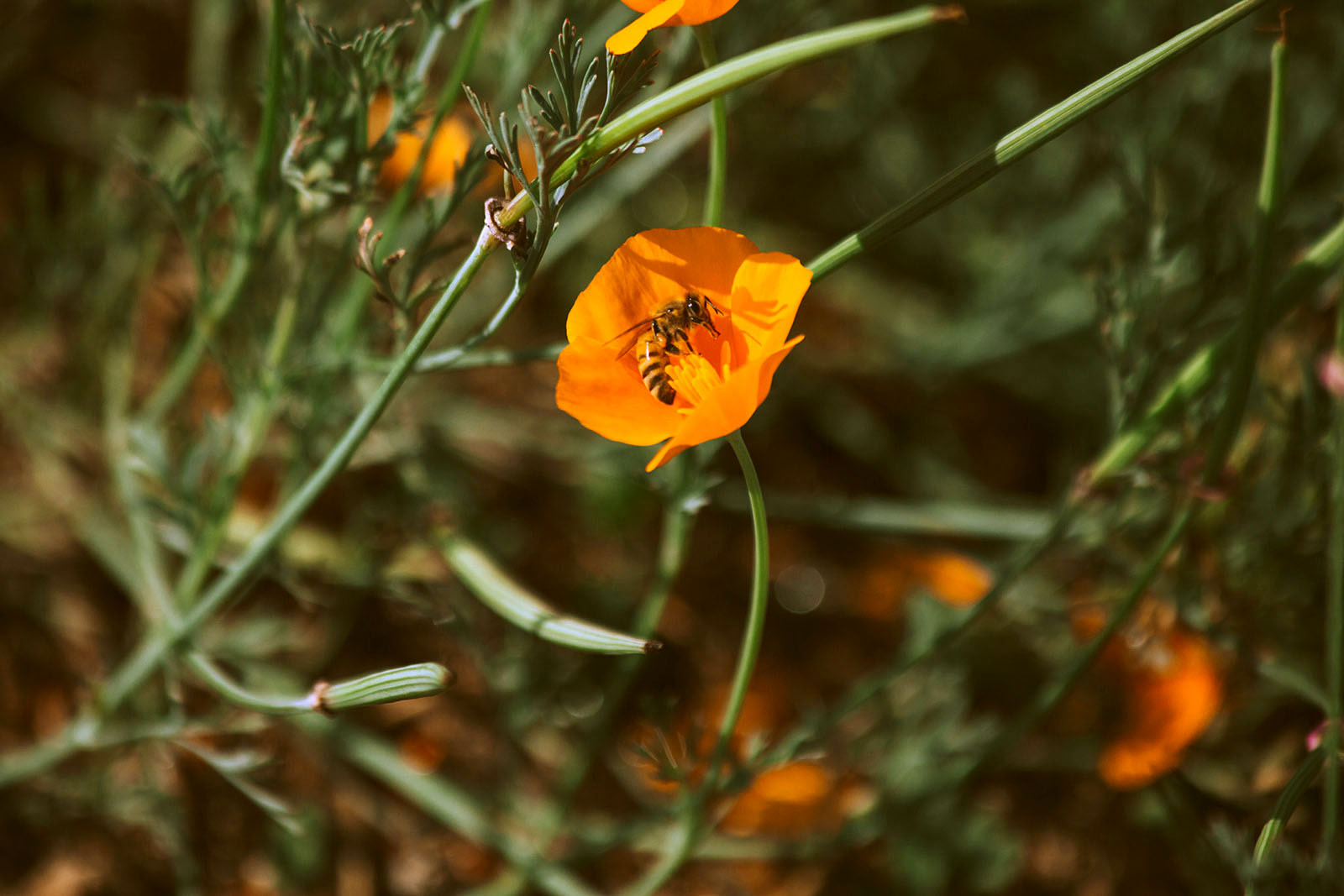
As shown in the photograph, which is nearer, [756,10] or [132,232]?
[756,10]

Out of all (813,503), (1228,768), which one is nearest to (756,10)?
(813,503)

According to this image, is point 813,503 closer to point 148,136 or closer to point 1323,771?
point 1323,771

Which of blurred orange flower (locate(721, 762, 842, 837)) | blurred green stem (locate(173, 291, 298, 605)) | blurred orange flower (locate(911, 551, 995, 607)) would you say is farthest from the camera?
blurred orange flower (locate(911, 551, 995, 607))

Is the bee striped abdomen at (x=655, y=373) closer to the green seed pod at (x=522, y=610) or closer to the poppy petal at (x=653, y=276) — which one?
the poppy petal at (x=653, y=276)

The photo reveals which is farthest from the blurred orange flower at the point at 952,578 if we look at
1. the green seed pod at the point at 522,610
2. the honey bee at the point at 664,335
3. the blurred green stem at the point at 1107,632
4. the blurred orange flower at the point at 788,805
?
the honey bee at the point at 664,335

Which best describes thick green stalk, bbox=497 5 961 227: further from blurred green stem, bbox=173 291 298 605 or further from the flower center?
blurred green stem, bbox=173 291 298 605

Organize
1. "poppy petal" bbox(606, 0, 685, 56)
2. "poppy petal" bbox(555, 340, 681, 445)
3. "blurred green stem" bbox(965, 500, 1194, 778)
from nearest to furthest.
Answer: "poppy petal" bbox(606, 0, 685, 56)
"poppy petal" bbox(555, 340, 681, 445)
"blurred green stem" bbox(965, 500, 1194, 778)

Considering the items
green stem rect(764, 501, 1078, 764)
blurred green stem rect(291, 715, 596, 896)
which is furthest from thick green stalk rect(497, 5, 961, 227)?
blurred green stem rect(291, 715, 596, 896)
